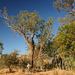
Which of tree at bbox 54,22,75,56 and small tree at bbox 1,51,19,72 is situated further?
small tree at bbox 1,51,19,72

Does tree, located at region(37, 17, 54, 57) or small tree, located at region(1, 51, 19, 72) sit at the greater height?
tree, located at region(37, 17, 54, 57)

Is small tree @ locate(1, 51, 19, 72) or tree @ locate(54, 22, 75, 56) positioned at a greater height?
tree @ locate(54, 22, 75, 56)

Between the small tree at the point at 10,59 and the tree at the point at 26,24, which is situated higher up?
the tree at the point at 26,24

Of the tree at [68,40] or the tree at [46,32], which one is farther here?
the tree at [46,32]

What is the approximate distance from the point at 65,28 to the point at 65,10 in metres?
5.48

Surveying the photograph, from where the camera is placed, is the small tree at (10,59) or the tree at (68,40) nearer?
the tree at (68,40)

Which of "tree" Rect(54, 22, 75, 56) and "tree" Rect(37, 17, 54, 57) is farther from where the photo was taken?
"tree" Rect(37, 17, 54, 57)

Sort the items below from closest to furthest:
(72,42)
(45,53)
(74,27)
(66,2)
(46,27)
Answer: (72,42)
(74,27)
(66,2)
(46,27)
(45,53)

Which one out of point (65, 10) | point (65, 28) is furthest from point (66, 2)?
point (65, 28)

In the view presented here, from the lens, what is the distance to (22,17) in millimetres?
23125

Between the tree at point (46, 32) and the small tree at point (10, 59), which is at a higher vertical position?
the tree at point (46, 32)

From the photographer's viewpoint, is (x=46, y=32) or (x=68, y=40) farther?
(x=46, y=32)

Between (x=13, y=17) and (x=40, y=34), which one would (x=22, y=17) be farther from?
(x=40, y=34)

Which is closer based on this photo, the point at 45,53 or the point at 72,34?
the point at 72,34
